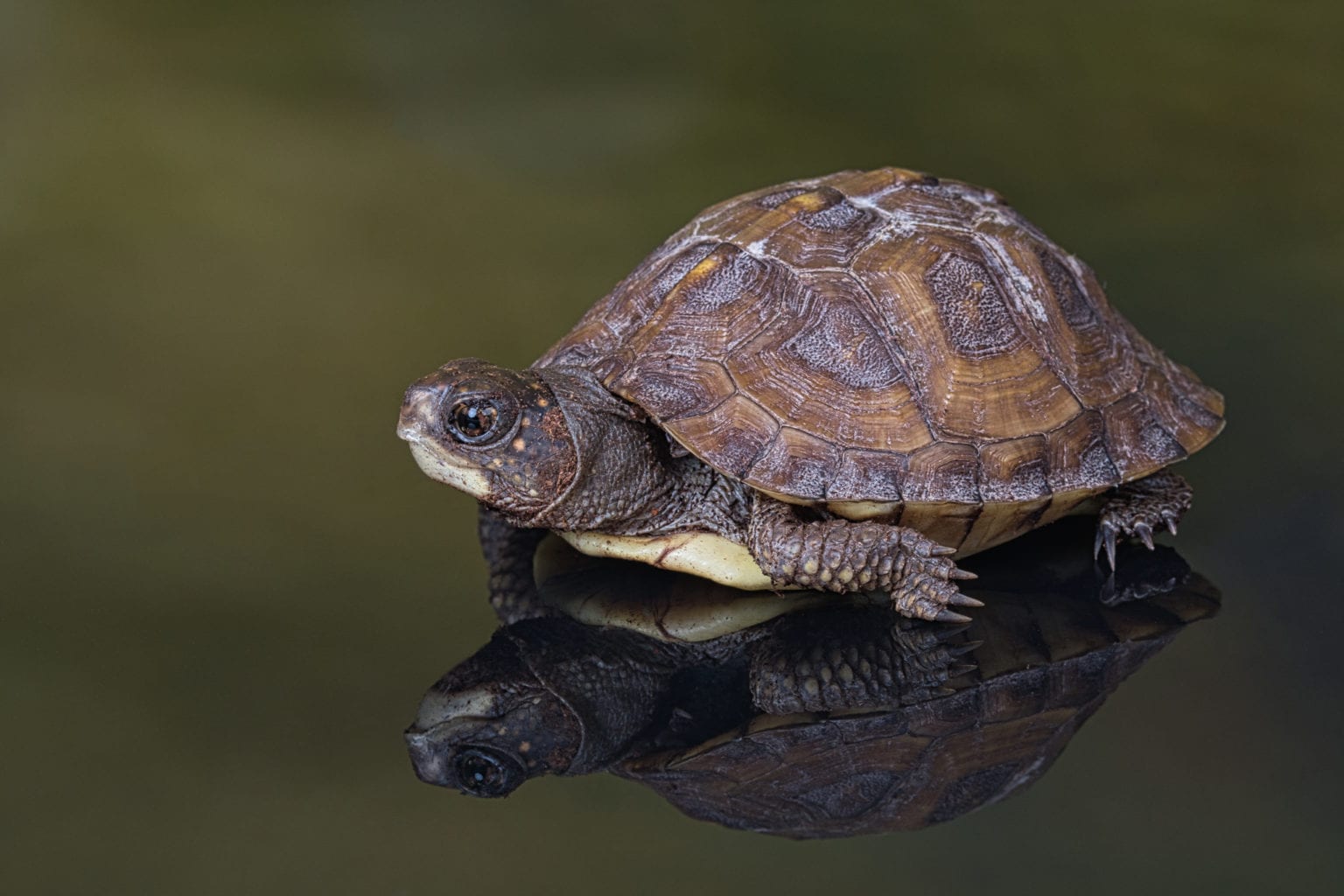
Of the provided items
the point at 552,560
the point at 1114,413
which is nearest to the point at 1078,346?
the point at 1114,413

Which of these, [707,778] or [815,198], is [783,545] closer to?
[707,778]

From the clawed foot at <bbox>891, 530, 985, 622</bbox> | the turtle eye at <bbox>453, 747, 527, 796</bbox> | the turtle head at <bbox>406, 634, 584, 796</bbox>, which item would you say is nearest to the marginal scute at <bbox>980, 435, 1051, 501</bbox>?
the clawed foot at <bbox>891, 530, 985, 622</bbox>

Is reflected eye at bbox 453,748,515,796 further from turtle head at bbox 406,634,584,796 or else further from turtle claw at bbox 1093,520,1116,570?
turtle claw at bbox 1093,520,1116,570

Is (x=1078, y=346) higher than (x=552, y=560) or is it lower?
higher

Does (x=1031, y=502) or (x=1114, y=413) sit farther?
(x=1114, y=413)

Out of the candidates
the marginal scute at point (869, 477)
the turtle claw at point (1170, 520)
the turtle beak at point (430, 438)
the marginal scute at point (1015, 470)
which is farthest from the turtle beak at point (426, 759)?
the turtle claw at point (1170, 520)

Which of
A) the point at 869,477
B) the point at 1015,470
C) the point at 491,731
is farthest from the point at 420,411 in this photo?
the point at 1015,470

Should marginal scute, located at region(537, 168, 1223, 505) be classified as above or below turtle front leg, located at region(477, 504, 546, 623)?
above

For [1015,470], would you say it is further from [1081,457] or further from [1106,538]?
[1106,538]
